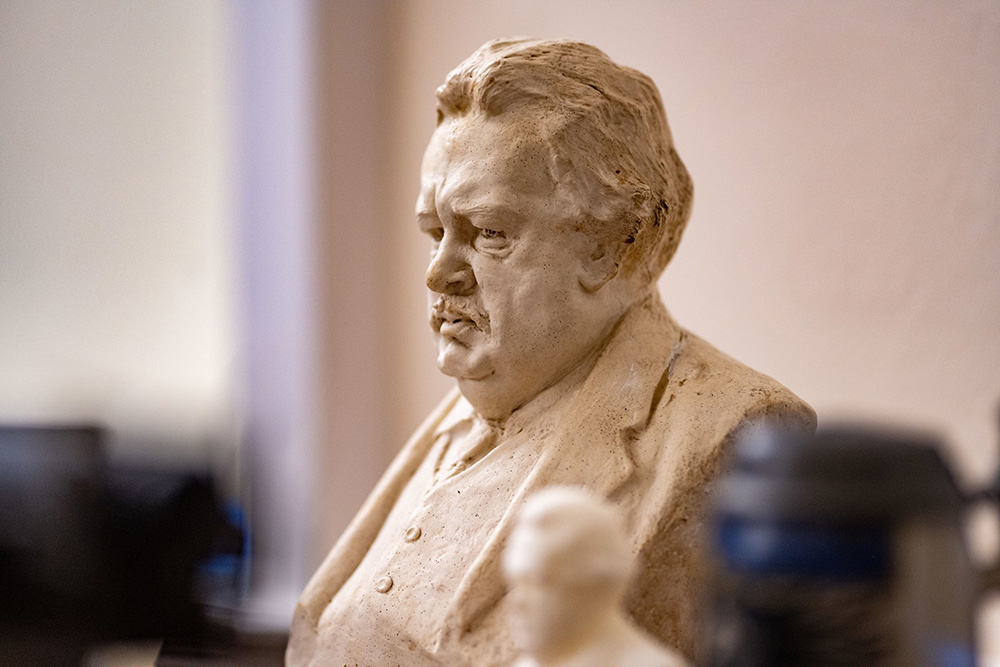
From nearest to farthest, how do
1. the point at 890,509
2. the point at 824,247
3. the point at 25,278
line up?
1. the point at 890,509
2. the point at 824,247
3. the point at 25,278

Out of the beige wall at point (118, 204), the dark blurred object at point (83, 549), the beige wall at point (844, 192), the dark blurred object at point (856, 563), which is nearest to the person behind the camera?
the dark blurred object at point (856, 563)

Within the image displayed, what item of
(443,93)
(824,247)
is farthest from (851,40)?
(443,93)

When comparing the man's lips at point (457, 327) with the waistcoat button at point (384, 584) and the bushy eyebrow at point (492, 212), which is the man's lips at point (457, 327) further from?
the waistcoat button at point (384, 584)

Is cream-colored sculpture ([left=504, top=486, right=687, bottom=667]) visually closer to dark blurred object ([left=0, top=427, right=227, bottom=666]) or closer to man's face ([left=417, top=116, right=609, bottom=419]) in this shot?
man's face ([left=417, top=116, right=609, bottom=419])

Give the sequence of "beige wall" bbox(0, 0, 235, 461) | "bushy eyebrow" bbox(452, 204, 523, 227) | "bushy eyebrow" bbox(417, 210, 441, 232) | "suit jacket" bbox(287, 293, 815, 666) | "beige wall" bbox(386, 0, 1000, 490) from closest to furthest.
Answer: "suit jacket" bbox(287, 293, 815, 666) → "bushy eyebrow" bbox(452, 204, 523, 227) → "bushy eyebrow" bbox(417, 210, 441, 232) → "beige wall" bbox(386, 0, 1000, 490) → "beige wall" bbox(0, 0, 235, 461)

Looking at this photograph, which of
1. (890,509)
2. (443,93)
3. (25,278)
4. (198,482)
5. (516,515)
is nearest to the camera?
(890,509)

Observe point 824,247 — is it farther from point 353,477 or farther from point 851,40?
point 353,477

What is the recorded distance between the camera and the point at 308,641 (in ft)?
7.82

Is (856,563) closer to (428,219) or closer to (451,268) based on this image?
(451,268)

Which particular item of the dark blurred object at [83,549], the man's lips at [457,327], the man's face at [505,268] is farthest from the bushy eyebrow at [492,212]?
the dark blurred object at [83,549]

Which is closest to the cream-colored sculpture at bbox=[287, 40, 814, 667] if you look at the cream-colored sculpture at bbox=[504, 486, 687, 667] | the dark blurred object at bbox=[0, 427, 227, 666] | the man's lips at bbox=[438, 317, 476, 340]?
the man's lips at bbox=[438, 317, 476, 340]

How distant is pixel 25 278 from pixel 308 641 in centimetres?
304

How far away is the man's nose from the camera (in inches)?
88.1

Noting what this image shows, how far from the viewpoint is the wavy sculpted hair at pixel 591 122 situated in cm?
218
